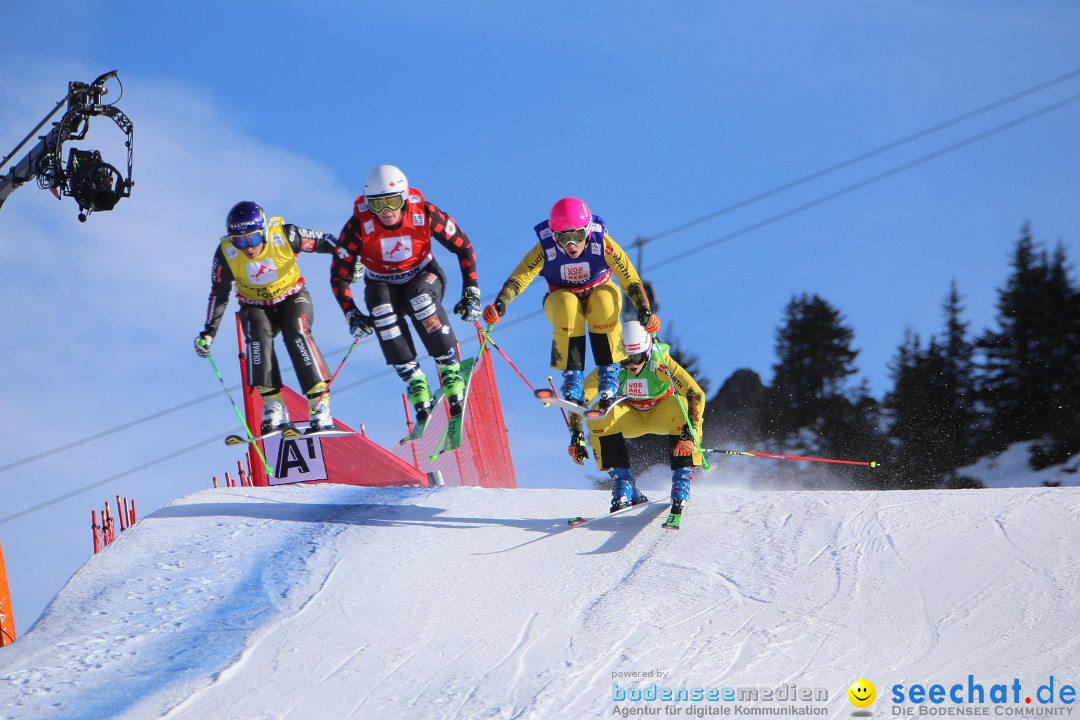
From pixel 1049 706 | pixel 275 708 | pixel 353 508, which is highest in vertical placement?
pixel 353 508

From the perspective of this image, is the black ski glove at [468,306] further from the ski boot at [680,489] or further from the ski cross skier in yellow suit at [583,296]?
the ski boot at [680,489]

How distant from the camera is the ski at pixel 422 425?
352 inches

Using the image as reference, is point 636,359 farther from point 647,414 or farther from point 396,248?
point 396,248

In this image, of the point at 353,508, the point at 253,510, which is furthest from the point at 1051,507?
the point at 253,510

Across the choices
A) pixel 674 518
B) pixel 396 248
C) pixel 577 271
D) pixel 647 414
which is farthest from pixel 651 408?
pixel 396 248

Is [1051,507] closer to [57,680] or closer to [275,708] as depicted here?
[275,708]

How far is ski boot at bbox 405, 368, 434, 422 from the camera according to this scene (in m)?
9.19

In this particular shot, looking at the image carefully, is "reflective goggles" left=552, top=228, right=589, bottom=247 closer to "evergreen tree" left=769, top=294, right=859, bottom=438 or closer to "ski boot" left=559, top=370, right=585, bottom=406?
"ski boot" left=559, top=370, right=585, bottom=406

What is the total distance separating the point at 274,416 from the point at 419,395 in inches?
50.4

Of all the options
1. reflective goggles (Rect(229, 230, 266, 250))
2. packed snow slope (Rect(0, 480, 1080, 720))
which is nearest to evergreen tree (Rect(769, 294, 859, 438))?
packed snow slope (Rect(0, 480, 1080, 720))

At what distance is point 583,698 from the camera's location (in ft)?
19.3

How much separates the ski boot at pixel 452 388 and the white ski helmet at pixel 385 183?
1.49 m

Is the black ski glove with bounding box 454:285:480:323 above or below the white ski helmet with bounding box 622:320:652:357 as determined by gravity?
above

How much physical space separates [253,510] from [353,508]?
879mm
